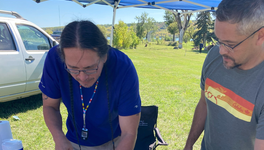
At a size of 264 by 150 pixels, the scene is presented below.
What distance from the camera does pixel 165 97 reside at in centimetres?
559

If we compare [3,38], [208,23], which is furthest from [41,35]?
[208,23]

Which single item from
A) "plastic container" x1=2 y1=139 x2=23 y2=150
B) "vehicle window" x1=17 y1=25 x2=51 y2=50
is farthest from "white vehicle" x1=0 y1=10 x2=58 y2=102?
"plastic container" x1=2 y1=139 x2=23 y2=150

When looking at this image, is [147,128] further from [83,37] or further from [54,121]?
[83,37]

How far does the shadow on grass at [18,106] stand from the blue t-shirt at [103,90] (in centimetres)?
311

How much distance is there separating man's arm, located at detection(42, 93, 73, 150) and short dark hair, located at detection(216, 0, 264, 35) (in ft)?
4.21

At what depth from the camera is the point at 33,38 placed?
4129 mm

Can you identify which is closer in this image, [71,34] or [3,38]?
[71,34]

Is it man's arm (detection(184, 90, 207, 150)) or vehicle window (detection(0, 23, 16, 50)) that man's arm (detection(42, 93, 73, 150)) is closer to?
man's arm (detection(184, 90, 207, 150))

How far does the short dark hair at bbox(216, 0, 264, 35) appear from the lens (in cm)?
107

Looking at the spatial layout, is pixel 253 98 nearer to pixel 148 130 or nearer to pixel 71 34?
pixel 71 34

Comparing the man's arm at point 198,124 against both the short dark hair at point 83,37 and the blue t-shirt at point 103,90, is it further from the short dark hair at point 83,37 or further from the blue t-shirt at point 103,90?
the short dark hair at point 83,37

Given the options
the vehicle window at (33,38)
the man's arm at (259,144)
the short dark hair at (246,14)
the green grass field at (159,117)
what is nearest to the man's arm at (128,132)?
the man's arm at (259,144)

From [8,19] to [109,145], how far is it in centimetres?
356

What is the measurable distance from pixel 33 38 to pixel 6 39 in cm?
55
